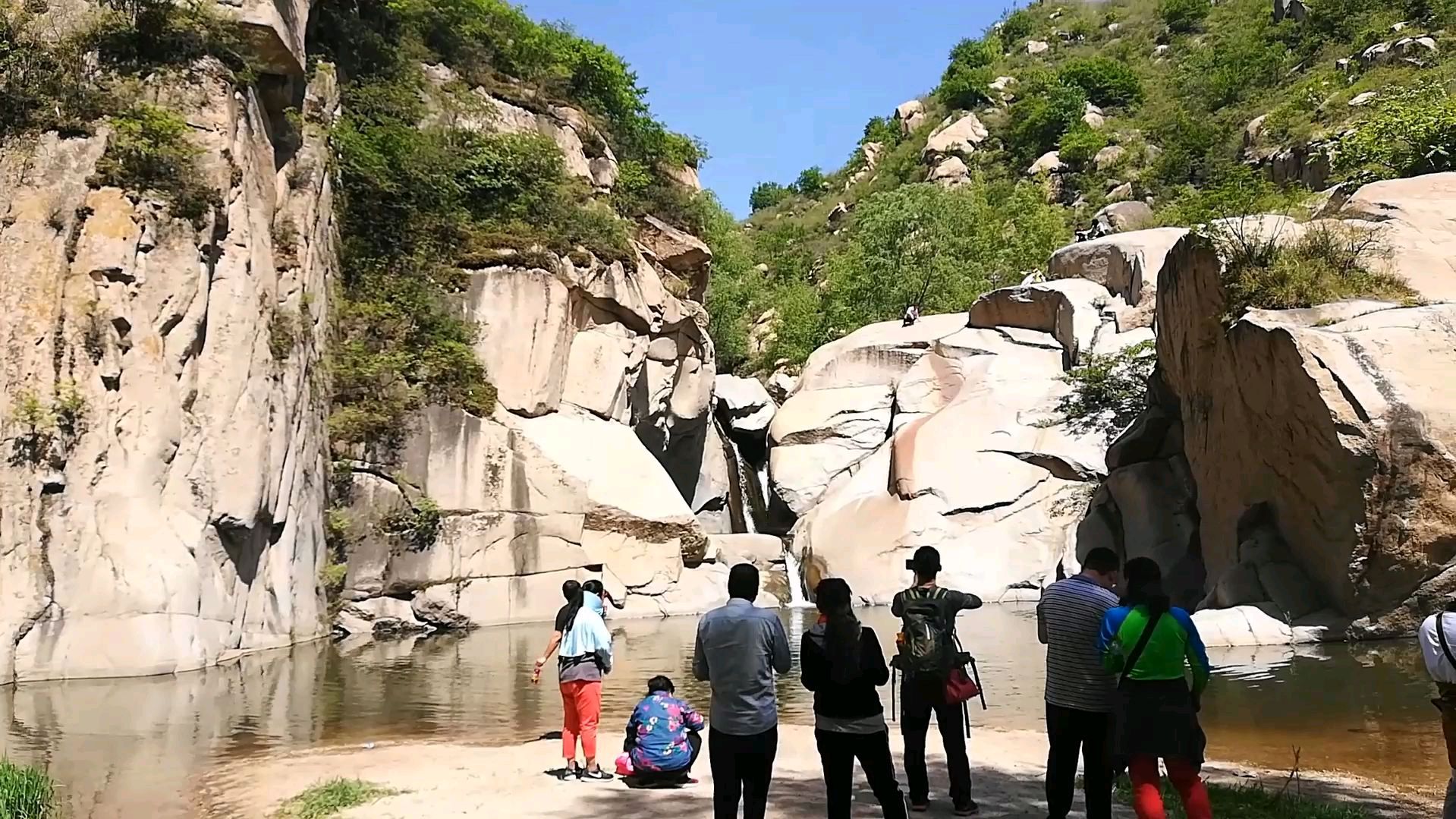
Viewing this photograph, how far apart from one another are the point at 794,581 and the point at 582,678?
19.9 m

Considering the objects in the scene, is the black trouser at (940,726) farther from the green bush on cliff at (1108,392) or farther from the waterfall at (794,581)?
the green bush on cliff at (1108,392)

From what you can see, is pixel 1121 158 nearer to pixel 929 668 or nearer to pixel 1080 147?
pixel 1080 147

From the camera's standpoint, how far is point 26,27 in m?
16.1

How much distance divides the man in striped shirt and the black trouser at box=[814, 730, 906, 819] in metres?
0.99

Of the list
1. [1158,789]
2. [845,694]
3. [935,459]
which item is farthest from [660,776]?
[935,459]

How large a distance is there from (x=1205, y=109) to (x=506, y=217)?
4901 cm

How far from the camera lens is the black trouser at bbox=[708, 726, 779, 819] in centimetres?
527

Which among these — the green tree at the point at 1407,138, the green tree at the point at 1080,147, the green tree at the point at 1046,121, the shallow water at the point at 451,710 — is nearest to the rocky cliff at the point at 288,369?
the shallow water at the point at 451,710

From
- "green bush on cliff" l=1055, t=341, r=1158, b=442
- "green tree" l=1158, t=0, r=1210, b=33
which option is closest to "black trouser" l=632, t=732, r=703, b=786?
"green bush on cliff" l=1055, t=341, r=1158, b=442

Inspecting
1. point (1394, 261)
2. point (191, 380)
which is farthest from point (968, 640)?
point (191, 380)

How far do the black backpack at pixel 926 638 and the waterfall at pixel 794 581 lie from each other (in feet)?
65.3

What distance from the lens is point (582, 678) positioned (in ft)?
26.0

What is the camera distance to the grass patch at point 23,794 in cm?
575

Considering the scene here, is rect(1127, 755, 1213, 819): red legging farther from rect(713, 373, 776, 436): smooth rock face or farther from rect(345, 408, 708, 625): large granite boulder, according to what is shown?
→ rect(713, 373, 776, 436): smooth rock face
